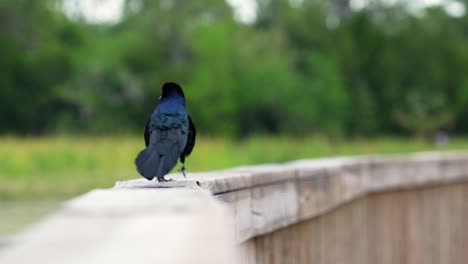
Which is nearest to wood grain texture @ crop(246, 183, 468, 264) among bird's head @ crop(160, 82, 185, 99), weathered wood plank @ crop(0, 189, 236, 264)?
bird's head @ crop(160, 82, 185, 99)

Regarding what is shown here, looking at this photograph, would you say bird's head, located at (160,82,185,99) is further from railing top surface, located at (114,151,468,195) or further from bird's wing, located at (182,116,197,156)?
railing top surface, located at (114,151,468,195)

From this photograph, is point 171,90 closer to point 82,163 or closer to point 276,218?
point 276,218

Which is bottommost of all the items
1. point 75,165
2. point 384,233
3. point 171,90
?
point 384,233

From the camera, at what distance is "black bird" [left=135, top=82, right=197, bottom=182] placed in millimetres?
3750

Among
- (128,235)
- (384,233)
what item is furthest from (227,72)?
(128,235)

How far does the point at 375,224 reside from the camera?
23.9 ft

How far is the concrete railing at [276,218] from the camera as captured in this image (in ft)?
7.22

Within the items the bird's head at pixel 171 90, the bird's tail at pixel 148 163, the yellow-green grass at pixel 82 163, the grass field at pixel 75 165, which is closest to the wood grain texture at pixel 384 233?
the bird's head at pixel 171 90

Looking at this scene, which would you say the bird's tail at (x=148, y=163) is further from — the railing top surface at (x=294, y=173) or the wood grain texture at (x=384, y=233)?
the wood grain texture at (x=384, y=233)

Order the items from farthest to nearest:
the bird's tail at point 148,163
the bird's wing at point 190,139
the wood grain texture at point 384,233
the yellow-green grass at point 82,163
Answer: the yellow-green grass at point 82,163, the wood grain texture at point 384,233, the bird's wing at point 190,139, the bird's tail at point 148,163

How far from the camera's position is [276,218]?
16.1 feet

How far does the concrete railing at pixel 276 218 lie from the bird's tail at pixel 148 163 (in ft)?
0.15

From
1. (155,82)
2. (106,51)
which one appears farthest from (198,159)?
(106,51)

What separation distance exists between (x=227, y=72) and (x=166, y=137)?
1712 inches
